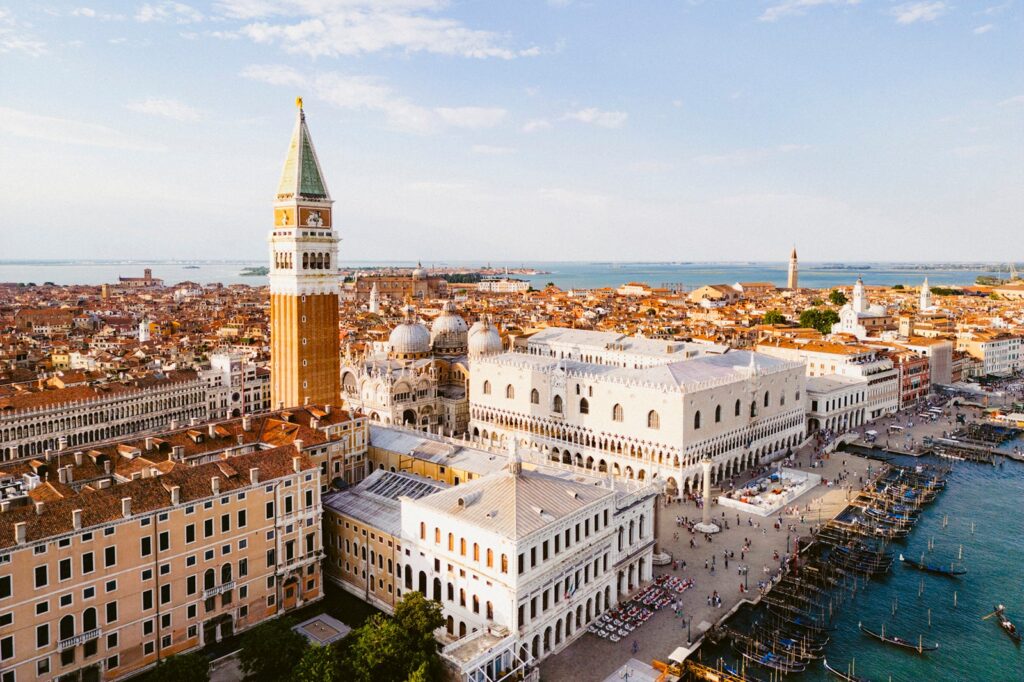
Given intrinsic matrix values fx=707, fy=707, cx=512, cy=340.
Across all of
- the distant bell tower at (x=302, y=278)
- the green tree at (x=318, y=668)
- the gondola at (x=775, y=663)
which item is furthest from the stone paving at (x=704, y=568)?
the distant bell tower at (x=302, y=278)

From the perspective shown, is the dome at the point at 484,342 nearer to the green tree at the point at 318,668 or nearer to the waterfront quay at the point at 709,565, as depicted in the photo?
the waterfront quay at the point at 709,565

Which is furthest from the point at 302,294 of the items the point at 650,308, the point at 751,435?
the point at 650,308

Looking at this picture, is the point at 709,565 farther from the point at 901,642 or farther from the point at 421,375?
the point at 421,375

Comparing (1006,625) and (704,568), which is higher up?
(704,568)

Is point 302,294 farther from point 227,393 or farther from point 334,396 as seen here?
point 227,393

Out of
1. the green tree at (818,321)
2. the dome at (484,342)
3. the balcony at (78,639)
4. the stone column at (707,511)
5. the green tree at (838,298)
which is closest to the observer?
the balcony at (78,639)

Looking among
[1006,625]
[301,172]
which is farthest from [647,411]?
[301,172]

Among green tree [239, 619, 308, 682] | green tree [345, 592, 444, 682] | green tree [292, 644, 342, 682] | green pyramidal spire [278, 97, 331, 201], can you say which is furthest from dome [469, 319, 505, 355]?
green tree [292, 644, 342, 682]

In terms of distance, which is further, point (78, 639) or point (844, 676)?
point (844, 676)
